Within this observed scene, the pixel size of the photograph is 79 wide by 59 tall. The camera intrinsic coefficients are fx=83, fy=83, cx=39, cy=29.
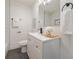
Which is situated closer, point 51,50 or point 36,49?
point 51,50

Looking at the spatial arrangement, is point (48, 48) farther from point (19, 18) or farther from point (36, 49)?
point (19, 18)

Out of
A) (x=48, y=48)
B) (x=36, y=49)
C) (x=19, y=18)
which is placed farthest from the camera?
(x=19, y=18)

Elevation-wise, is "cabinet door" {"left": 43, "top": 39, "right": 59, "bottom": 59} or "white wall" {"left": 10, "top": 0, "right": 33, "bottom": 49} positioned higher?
"white wall" {"left": 10, "top": 0, "right": 33, "bottom": 49}

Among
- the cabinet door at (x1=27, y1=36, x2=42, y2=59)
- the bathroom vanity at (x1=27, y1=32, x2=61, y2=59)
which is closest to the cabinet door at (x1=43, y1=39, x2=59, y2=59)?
the bathroom vanity at (x1=27, y1=32, x2=61, y2=59)

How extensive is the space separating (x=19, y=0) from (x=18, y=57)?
2.61 metres

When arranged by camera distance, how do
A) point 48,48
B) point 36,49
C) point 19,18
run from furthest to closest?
point 19,18 → point 36,49 → point 48,48

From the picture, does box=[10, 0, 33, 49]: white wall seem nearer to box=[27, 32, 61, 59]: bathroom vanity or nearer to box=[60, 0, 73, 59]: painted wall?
box=[27, 32, 61, 59]: bathroom vanity

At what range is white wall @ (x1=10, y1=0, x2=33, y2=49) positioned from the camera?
12.4 ft

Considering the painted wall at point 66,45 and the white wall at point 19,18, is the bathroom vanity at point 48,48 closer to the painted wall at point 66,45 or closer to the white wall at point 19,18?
the painted wall at point 66,45

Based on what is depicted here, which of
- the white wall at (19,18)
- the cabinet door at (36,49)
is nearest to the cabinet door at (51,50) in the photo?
the cabinet door at (36,49)

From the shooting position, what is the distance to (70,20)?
1.54m

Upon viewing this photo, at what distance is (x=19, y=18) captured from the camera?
396 cm

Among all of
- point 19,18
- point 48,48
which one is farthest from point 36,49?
point 19,18

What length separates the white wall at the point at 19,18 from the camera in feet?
12.4
